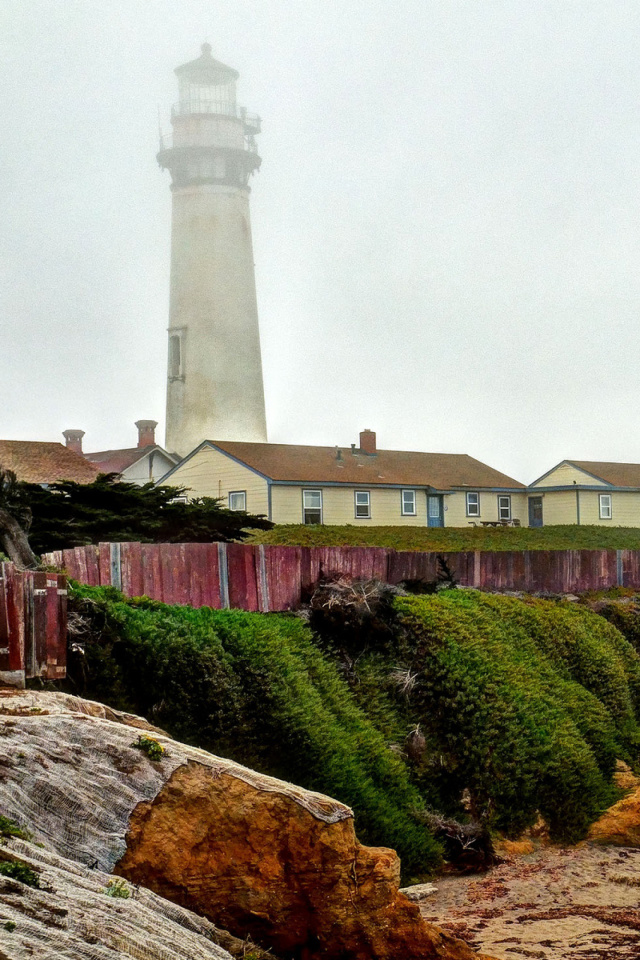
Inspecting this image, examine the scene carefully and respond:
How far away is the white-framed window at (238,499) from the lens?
4091 cm

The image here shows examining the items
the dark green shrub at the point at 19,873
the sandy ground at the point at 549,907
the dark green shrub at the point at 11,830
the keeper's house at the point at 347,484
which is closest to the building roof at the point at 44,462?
the keeper's house at the point at 347,484

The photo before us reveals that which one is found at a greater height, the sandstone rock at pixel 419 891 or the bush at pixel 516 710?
the bush at pixel 516 710

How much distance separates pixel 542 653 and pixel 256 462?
22.8m

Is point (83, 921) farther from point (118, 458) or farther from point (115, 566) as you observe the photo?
point (118, 458)

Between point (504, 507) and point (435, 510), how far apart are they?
4.34 metres

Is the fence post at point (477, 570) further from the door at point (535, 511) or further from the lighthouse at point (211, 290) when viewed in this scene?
the door at point (535, 511)

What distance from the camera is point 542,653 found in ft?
62.4

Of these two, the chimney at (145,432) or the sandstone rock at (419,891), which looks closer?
the sandstone rock at (419,891)

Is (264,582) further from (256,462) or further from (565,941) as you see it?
(256,462)

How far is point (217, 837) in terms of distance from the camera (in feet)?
24.8

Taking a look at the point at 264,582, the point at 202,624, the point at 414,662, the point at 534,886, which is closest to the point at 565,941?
the point at 534,886

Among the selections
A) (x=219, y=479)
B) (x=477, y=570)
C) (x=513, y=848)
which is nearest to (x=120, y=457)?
(x=219, y=479)

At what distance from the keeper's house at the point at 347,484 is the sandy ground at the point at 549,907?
26865 mm

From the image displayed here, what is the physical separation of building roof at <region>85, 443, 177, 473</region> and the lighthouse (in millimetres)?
1678
